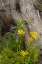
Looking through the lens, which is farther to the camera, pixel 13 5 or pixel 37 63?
pixel 13 5

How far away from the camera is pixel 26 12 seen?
5.61 meters

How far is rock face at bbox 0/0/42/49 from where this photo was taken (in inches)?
215

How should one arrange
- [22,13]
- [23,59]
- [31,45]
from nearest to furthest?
[23,59] < [31,45] < [22,13]

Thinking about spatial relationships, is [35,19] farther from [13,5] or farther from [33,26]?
[13,5]

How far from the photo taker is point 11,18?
5801 mm

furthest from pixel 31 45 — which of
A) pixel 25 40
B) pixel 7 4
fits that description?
pixel 7 4

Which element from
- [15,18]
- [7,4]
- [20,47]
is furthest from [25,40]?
[7,4]

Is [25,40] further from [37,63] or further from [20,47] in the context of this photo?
[37,63]

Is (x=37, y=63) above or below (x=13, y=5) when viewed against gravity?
below

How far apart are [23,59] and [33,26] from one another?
36.9 inches

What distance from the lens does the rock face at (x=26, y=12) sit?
5449mm

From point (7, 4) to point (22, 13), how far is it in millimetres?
450

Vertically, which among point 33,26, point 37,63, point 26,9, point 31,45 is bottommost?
point 37,63

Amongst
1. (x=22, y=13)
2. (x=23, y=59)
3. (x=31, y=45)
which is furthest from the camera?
(x=22, y=13)
